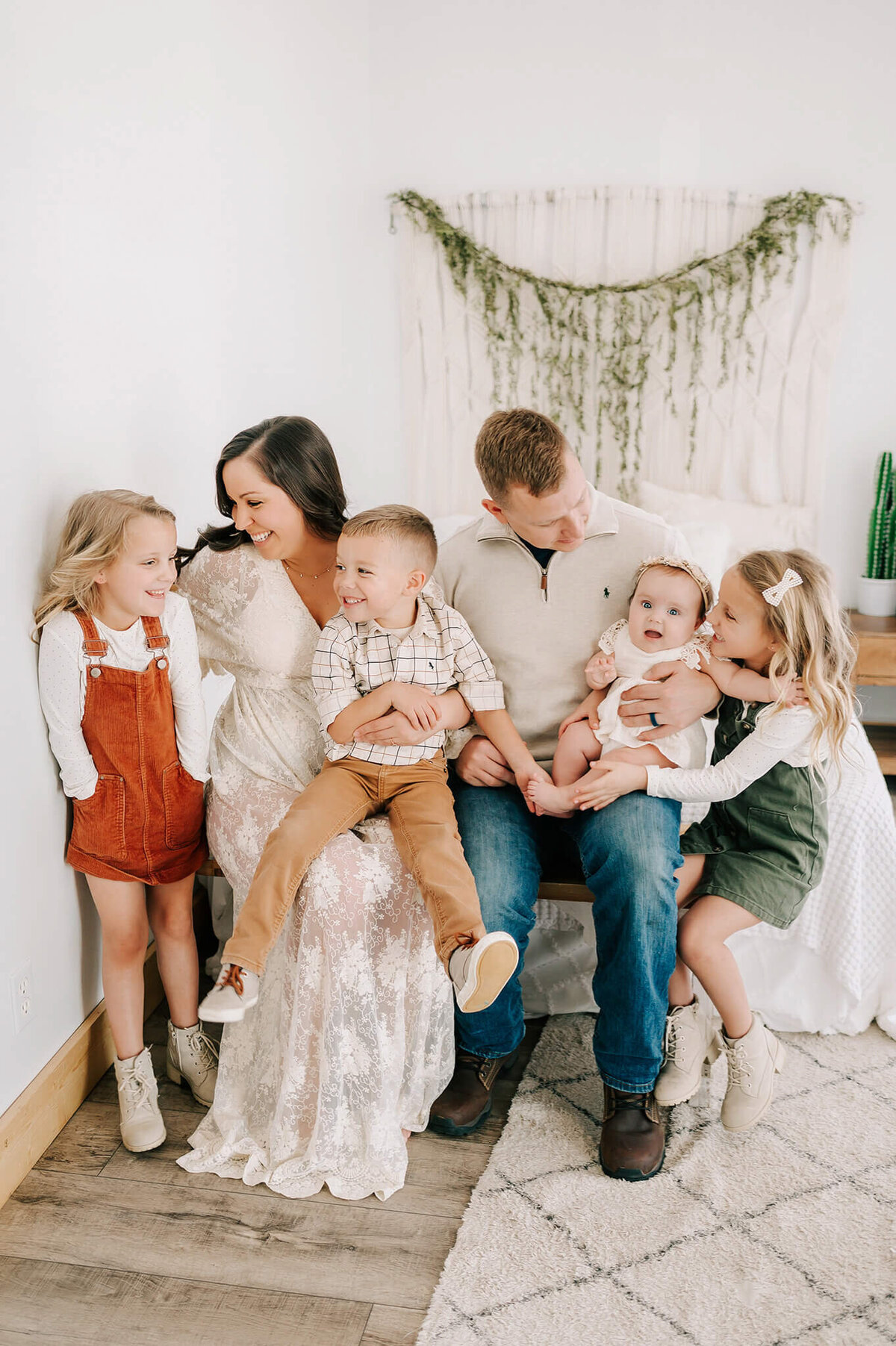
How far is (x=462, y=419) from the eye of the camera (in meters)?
3.79

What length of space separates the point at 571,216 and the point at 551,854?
2515 mm

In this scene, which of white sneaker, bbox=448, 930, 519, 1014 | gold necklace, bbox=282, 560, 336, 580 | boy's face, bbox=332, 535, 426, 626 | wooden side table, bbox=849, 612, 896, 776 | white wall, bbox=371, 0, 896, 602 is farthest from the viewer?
white wall, bbox=371, 0, 896, 602

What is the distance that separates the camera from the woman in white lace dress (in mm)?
1645

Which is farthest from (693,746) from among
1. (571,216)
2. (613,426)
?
(571,216)

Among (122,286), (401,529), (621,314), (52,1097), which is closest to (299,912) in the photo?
(52,1097)

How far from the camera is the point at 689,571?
181 centimetres

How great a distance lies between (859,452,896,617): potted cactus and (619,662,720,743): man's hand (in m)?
2.04

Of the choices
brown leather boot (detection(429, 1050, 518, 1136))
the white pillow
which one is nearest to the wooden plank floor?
brown leather boot (detection(429, 1050, 518, 1136))

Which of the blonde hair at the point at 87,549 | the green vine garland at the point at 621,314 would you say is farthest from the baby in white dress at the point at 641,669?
the green vine garland at the point at 621,314

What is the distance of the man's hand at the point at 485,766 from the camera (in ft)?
6.22

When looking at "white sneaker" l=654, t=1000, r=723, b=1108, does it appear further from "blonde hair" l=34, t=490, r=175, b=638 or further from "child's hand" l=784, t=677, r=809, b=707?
"blonde hair" l=34, t=490, r=175, b=638

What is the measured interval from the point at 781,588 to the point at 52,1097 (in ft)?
4.89

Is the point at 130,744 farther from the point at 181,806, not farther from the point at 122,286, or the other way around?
the point at 122,286

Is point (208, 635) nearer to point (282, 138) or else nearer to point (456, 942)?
point (456, 942)
